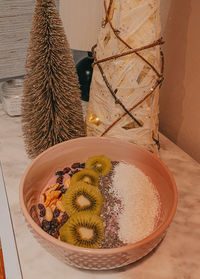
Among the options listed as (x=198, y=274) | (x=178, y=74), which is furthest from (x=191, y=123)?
(x=198, y=274)

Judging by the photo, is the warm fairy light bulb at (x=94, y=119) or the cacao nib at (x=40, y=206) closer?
the cacao nib at (x=40, y=206)

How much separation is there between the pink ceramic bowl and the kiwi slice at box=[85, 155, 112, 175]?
0.04 metres

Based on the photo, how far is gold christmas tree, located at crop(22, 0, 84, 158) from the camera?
1.73 feet

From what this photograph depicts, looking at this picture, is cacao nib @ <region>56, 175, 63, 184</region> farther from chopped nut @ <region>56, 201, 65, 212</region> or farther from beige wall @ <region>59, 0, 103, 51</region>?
beige wall @ <region>59, 0, 103, 51</region>

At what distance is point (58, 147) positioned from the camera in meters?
0.56

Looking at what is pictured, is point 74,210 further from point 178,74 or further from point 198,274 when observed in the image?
point 178,74

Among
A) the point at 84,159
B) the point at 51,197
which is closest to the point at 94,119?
the point at 84,159

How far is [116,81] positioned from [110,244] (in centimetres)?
30

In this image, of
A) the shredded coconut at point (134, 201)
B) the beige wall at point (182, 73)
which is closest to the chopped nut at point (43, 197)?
the shredded coconut at point (134, 201)

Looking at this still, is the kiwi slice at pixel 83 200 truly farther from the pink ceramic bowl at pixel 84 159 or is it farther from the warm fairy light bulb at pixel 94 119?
the warm fairy light bulb at pixel 94 119

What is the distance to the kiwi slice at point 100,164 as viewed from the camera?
540 mm

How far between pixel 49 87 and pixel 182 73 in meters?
0.33

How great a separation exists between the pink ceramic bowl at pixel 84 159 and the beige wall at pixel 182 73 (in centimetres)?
21

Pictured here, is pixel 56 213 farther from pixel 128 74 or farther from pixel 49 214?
pixel 128 74
